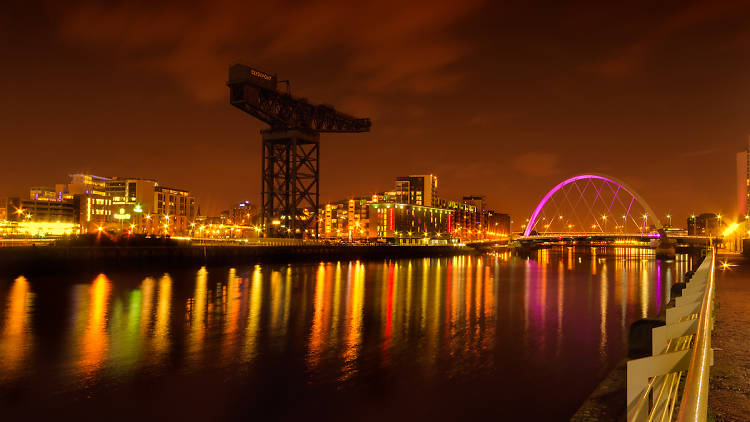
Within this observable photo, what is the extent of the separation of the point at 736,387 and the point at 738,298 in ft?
38.3

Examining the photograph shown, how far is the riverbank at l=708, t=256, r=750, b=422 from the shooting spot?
6941 millimetres

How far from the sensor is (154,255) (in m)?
58.9

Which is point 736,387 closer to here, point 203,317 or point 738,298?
point 738,298

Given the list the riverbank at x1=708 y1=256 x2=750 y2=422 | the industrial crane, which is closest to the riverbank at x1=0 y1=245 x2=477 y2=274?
the industrial crane

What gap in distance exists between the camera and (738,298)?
57.3 feet

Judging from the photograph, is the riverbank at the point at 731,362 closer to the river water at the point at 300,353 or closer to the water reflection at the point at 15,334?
the river water at the point at 300,353

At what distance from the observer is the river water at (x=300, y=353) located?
1292cm

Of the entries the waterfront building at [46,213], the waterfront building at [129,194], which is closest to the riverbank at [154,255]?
the waterfront building at [46,213]

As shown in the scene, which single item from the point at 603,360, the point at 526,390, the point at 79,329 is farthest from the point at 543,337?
the point at 79,329

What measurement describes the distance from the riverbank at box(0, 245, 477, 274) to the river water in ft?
38.5

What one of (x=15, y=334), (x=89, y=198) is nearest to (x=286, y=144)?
(x=15, y=334)

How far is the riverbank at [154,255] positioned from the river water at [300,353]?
11.7m

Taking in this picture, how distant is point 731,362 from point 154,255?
191ft

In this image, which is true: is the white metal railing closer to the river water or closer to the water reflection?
the river water
